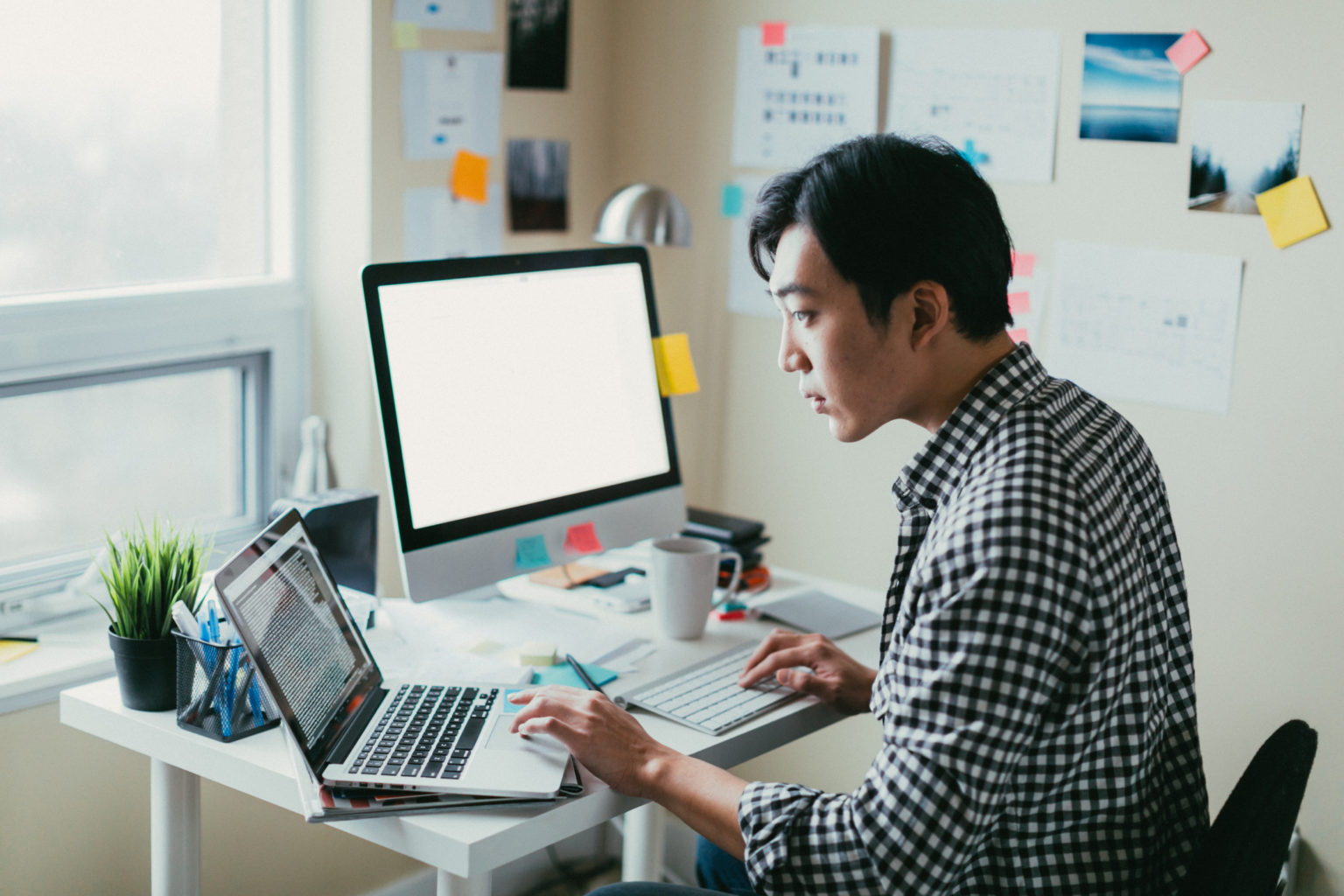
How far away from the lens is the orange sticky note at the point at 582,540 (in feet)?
5.75

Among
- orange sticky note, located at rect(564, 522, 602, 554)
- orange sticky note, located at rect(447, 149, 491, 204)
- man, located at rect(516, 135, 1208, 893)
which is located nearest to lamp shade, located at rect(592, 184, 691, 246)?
orange sticky note, located at rect(447, 149, 491, 204)

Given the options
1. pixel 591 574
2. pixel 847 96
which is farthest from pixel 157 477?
pixel 847 96

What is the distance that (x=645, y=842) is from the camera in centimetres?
186

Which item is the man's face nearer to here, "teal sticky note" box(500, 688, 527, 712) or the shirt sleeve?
the shirt sleeve

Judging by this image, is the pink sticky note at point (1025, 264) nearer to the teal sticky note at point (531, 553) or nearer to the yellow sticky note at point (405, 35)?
the teal sticky note at point (531, 553)

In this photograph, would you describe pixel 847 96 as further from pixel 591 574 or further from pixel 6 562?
pixel 6 562

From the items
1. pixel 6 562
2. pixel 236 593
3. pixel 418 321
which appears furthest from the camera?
pixel 6 562

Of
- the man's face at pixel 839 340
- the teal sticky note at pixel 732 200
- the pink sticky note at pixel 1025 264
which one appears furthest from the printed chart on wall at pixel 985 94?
the man's face at pixel 839 340

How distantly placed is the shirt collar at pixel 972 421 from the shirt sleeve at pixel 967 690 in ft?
0.39

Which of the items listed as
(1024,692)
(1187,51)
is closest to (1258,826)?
(1024,692)

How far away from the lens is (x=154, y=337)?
1.96 metres

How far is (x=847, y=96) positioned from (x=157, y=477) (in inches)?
52.6

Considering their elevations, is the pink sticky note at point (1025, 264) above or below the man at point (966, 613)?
above

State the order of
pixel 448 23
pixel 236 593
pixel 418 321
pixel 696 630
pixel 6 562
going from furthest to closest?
1. pixel 448 23
2. pixel 6 562
3. pixel 696 630
4. pixel 418 321
5. pixel 236 593
